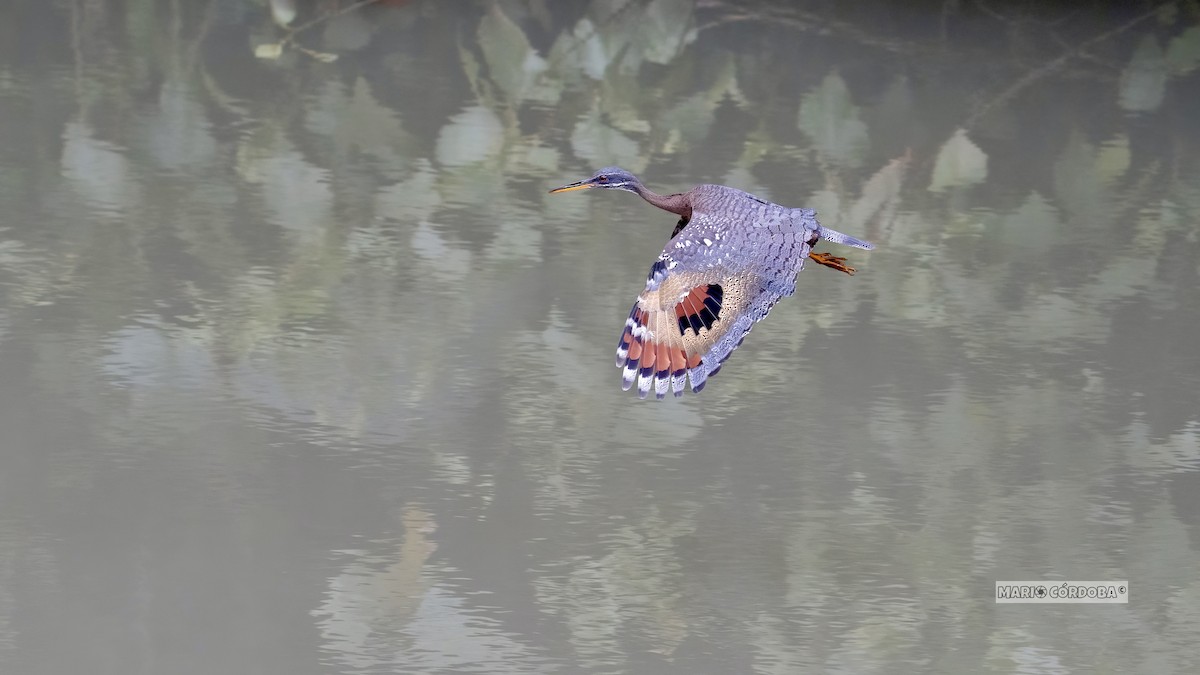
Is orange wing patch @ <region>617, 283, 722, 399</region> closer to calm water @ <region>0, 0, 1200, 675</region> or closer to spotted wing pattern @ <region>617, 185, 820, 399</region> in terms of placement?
spotted wing pattern @ <region>617, 185, 820, 399</region>

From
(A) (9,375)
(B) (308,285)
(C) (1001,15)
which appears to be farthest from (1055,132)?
(A) (9,375)

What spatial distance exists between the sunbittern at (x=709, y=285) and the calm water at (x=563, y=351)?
→ 550 millimetres

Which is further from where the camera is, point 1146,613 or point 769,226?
point 1146,613

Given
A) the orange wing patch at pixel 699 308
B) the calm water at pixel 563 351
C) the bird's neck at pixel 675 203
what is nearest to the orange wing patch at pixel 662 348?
the orange wing patch at pixel 699 308

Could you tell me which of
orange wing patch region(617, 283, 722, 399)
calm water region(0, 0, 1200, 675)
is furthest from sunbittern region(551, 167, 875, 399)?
calm water region(0, 0, 1200, 675)

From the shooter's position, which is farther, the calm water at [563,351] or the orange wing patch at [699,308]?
the calm water at [563,351]

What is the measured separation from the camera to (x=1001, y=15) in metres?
3.35

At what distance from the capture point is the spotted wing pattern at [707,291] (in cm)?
137

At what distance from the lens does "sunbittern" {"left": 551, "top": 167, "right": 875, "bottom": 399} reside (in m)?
1.37

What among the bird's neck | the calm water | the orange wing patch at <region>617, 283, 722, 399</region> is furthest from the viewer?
the calm water

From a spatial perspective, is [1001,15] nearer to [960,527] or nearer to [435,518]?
[960,527]

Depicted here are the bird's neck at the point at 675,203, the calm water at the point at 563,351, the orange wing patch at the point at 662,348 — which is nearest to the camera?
the orange wing patch at the point at 662,348

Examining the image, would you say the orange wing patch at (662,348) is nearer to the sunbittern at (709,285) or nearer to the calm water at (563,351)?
the sunbittern at (709,285)

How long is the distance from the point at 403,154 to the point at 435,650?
109 cm
